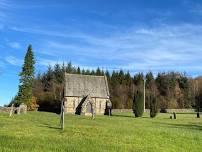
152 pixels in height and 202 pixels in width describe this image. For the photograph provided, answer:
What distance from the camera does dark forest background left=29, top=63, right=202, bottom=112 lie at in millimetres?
127375

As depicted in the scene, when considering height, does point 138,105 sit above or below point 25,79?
below

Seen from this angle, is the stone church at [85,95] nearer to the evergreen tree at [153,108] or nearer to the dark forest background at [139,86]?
the evergreen tree at [153,108]

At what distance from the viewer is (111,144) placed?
21984 mm

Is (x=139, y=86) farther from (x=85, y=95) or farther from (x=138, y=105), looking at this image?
(x=138, y=105)

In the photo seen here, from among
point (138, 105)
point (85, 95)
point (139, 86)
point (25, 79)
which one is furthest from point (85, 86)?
point (139, 86)

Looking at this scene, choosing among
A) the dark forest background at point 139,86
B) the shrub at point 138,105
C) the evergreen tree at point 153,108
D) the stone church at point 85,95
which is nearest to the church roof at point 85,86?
the stone church at point 85,95

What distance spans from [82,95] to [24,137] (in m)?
63.8

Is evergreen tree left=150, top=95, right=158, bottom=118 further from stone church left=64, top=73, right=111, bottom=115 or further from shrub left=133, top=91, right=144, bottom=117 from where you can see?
stone church left=64, top=73, right=111, bottom=115

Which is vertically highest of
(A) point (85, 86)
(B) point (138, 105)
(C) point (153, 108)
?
(A) point (85, 86)

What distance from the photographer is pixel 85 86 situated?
8756cm

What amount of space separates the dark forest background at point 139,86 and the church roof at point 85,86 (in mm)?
29924

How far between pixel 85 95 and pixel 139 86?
48.1m

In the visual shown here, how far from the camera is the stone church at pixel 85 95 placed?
83375mm

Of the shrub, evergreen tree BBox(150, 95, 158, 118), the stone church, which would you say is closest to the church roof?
the stone church
